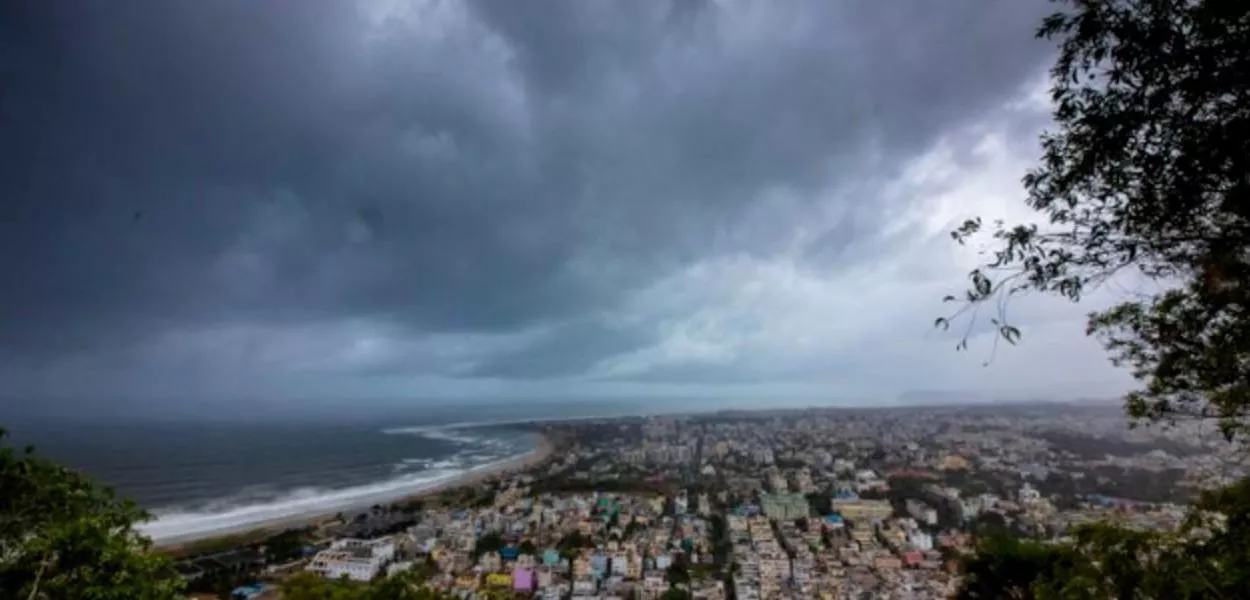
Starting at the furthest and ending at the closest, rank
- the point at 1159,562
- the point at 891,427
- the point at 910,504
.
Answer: the point at 891,427
the point at 910,504
the point at 1159,562

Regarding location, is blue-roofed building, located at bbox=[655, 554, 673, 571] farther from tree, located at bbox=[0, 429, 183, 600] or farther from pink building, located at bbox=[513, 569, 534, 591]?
tree, located at bbox=[0, 429, 183, 600]

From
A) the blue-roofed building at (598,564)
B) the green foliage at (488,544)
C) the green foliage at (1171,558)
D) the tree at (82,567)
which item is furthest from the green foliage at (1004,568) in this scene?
the green foliage at (488,544)

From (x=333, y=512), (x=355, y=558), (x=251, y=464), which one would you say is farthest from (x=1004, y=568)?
(x=251, y=464)

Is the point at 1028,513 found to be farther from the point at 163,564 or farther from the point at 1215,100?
the point at 163,564

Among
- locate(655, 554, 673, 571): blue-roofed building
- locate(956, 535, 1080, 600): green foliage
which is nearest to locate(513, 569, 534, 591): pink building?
locate(655, 554, 673, 571): blue-roofed building

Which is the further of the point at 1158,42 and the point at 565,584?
the point at 565,584

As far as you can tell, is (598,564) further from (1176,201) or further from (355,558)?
(1176,201)

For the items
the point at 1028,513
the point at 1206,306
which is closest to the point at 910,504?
the point at 1028,513
